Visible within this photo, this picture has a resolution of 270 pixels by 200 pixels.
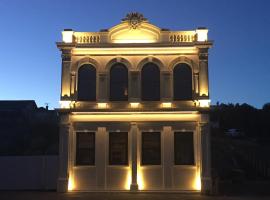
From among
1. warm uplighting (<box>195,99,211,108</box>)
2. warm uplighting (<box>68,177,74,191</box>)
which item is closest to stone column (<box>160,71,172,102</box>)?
warm uplighting (<box>195,99,211,108</box>)

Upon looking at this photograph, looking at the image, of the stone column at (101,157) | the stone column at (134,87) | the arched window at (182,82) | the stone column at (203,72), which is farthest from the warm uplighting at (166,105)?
the stone column at (101,157)

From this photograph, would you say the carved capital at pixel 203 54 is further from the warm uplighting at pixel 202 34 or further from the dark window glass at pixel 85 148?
the dark window glass at pixel 85 148

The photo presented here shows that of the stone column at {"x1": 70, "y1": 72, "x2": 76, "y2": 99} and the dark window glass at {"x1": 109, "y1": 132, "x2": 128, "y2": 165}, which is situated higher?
the stone column at {"x1": 70, "y1": 72, "x2": 76, "y2": 99}

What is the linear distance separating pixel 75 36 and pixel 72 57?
1226 mm

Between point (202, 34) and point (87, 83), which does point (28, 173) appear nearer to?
point (87, 83)

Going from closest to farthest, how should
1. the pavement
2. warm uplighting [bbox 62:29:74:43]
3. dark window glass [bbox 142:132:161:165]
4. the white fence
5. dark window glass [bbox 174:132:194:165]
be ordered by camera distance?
the pavement → dark window glass [bbox 174:132:194:165] → dark window glass [bbox 142:132:161:165] → warm uplighting [bbox 62:29:74:43] → the white fence

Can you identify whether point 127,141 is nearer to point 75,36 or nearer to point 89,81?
point 89,81

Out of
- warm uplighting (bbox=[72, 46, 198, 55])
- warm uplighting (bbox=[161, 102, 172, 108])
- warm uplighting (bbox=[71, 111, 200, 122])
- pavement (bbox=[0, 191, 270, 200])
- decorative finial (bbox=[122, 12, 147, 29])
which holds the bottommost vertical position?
pavement (bbox=[0, 191, 270, 200])

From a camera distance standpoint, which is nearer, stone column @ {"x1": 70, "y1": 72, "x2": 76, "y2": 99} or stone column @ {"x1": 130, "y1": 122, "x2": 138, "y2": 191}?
stone column @ {"x1": 130, "y1": 122, "x2": 138, "y2": 191}

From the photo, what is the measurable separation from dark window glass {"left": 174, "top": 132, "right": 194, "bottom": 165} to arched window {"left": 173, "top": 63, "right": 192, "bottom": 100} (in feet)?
6.72

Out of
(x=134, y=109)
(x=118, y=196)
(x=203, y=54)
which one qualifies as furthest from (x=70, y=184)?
(x=203, y=54)

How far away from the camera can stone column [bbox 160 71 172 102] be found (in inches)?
910

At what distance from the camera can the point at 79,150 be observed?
23094mm

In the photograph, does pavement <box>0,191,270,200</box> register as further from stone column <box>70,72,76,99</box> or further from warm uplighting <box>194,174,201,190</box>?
stone column <box>70,72,76,99</box>
